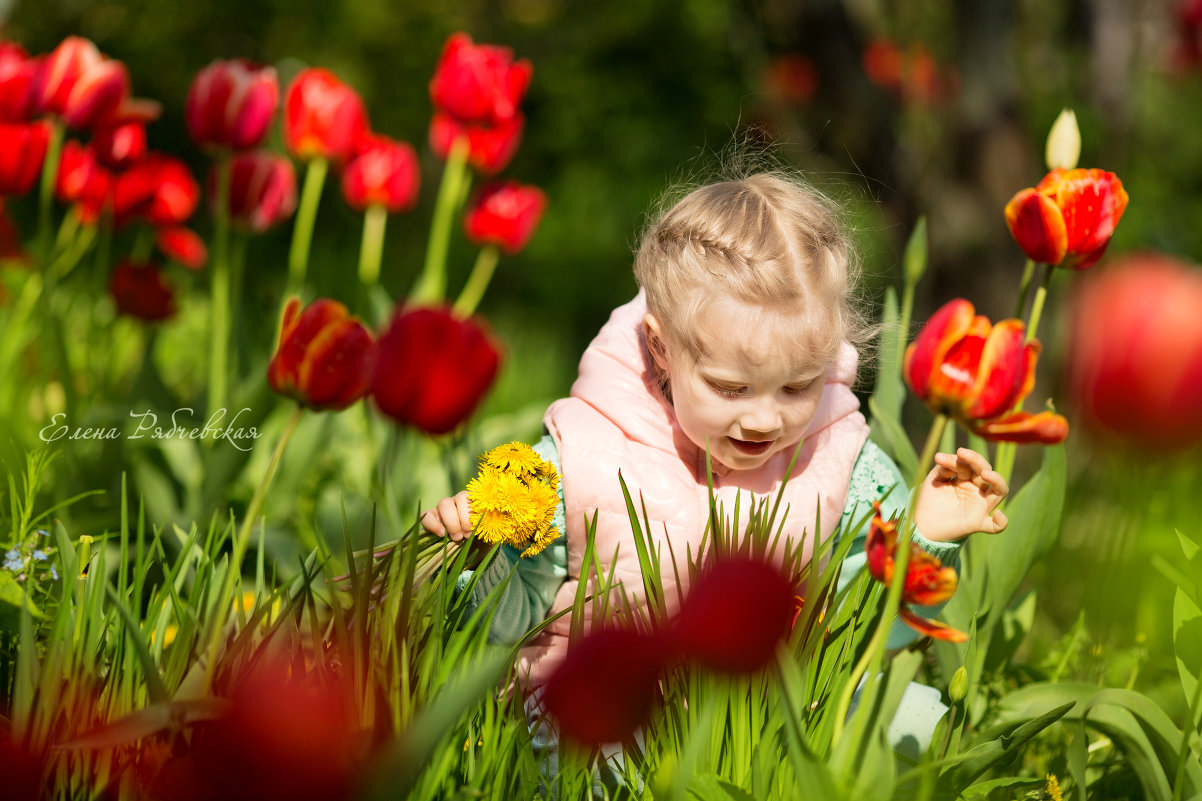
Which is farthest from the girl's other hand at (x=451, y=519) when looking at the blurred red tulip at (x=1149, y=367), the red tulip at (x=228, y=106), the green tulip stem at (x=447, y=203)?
the green tulip stem at (x=447, y=203)

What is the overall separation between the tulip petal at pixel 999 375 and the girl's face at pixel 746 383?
1.39 ft

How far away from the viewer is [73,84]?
6.07ft

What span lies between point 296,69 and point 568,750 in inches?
104

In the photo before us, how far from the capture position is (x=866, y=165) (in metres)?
2.81

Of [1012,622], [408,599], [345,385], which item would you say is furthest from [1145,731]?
[345,385]

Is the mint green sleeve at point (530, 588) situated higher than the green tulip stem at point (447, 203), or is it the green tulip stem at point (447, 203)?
the green tulip stem at point (447, 203)

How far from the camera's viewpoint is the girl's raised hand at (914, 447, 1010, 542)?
3.87 feet

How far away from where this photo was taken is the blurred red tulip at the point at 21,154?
6.46ft

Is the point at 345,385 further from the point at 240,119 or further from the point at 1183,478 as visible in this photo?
the point at 1183,478

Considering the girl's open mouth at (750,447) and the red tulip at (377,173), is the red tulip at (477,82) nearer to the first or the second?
the red tulip at (377,173)

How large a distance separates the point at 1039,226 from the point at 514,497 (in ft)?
2.43

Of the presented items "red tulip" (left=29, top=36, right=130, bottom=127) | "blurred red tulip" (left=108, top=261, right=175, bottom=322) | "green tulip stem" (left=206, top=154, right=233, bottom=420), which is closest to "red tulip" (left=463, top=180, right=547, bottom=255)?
"green tulip stem" (left=206, top=154, right=233, bottom=420)

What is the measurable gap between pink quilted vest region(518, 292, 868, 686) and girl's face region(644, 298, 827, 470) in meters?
0.09

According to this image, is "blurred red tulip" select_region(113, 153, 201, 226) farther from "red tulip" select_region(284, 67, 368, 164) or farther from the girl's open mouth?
the girl's open mouth
